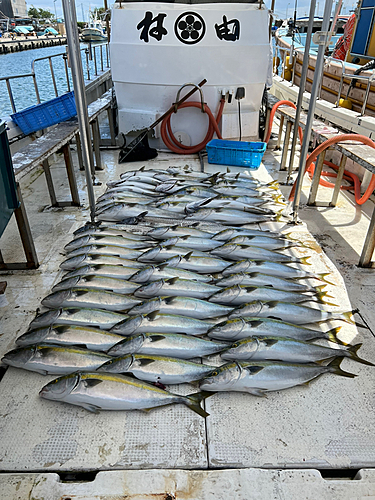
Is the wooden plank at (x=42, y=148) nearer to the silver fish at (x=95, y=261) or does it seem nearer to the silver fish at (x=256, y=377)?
the silver fish at (x=95, y=261)

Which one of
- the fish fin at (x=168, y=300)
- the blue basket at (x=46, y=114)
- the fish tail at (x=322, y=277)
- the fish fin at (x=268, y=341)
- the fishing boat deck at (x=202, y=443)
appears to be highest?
the blue basket at (x=46, y=114)

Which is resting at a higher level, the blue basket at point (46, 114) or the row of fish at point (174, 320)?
the blue basket at point (46, 114)

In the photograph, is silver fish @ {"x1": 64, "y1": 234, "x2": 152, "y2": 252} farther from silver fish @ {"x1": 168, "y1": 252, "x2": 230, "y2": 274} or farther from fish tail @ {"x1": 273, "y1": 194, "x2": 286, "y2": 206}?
fish tail @ {"x1": 273, "y1": 194, "x2": 286, "y2": 206}

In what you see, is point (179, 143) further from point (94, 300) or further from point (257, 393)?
point (257, 393)

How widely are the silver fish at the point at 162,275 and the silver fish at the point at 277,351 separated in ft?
2.73

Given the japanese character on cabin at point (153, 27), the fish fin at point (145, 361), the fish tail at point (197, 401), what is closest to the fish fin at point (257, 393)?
the fish tail at point (197, 401)

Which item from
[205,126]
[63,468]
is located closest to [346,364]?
[63,468]

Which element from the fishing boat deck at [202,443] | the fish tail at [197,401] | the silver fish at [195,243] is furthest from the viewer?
the silver fish at [195,243]

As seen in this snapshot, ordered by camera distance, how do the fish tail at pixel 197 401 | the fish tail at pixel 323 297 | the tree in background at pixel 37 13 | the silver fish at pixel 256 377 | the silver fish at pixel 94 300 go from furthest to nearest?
the tree in background at pixel 37 13 < the fish tail at pixel 323 297 < the silver fish at pixel 94 300 < the silver fish at pixel 256 377 < the fish tail at pixel 197 401

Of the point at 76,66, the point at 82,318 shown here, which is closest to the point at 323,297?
the point at 82,318

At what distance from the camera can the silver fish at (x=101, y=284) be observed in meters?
3.02

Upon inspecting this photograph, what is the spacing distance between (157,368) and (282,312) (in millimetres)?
1065

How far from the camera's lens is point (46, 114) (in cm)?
616

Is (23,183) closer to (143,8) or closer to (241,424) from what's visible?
(143,8)
